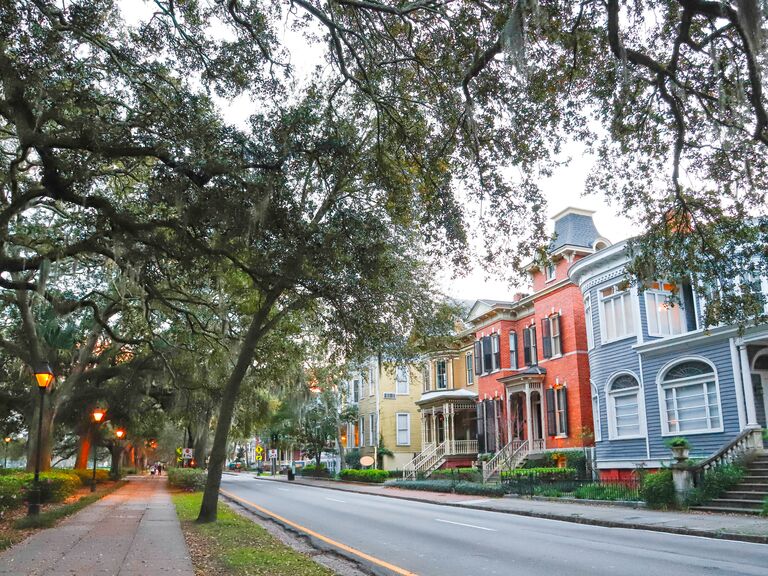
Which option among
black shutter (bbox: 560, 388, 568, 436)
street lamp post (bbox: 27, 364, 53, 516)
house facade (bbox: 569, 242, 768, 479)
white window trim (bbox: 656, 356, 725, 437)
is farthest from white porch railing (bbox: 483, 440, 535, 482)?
street lamp post (bbox: 27, 364, 53, 516)

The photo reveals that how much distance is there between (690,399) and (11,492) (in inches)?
825

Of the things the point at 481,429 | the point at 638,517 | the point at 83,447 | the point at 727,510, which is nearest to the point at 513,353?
the point at 481,429

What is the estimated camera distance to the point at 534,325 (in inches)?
1345

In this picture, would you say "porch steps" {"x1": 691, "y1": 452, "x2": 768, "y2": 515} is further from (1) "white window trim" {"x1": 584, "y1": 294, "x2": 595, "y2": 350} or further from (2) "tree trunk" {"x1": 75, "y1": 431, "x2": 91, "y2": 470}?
(2) "tree trunk" {"x1": 75, "y1": 431, "x2": 91, "y2": 470}

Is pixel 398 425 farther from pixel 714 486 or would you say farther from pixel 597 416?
pixel 714 486

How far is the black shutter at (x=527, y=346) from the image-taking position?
34.3 metres

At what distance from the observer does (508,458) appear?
31047 millimetres

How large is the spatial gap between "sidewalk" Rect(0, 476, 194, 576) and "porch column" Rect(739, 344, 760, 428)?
16.5 meters

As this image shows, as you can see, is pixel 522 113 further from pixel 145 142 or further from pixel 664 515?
pixel 664 515

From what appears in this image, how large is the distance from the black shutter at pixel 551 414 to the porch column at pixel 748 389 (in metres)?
11.5

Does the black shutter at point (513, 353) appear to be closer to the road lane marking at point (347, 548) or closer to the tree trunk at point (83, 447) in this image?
the road lane marking at point (347, 548)

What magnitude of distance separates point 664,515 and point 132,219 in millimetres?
14566

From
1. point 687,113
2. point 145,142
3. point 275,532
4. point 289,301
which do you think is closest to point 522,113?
point 687,113

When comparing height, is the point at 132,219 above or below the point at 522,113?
below
